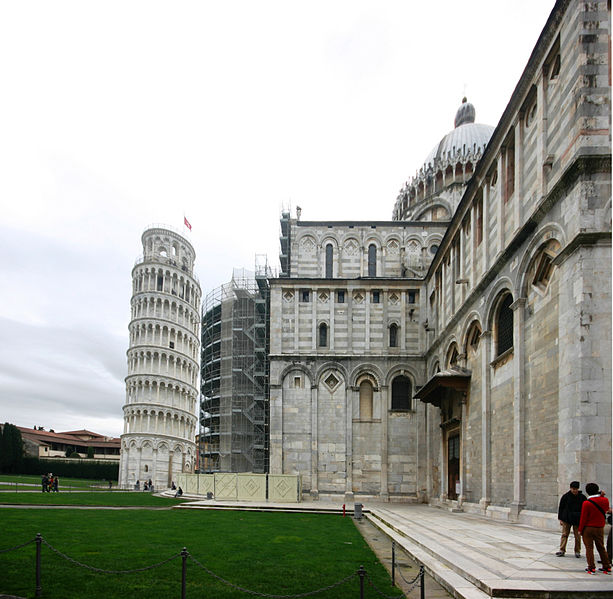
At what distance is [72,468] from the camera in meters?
85.1

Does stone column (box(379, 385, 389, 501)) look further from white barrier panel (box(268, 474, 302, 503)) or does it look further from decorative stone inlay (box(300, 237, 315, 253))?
decorative stone inlay (box(300, 237, 315, 253))

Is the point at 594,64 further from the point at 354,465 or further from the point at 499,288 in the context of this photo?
the point at 354,465

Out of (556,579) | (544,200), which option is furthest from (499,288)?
(556,579)

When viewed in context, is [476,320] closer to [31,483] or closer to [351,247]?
[351,247]

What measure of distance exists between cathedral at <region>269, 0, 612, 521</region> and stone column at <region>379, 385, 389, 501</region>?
9 cm

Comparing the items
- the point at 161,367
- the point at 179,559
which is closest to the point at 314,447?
the point at 179,559

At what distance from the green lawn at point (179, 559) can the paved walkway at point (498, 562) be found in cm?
116

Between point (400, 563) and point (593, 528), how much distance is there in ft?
15.7

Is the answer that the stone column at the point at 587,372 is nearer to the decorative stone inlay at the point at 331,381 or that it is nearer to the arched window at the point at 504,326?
the arched window at the point at 504,326

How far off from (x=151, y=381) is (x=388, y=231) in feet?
155

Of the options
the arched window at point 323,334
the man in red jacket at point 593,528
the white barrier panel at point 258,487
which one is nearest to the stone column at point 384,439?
the arched window at point 323,334

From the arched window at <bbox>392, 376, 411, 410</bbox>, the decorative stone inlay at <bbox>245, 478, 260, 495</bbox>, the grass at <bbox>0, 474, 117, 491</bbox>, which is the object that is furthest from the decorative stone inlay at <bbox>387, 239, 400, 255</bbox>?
the grass at <bbox>0, 474, 117, 491</bbox>

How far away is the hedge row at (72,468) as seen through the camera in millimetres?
83812

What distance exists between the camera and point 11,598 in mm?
9938
